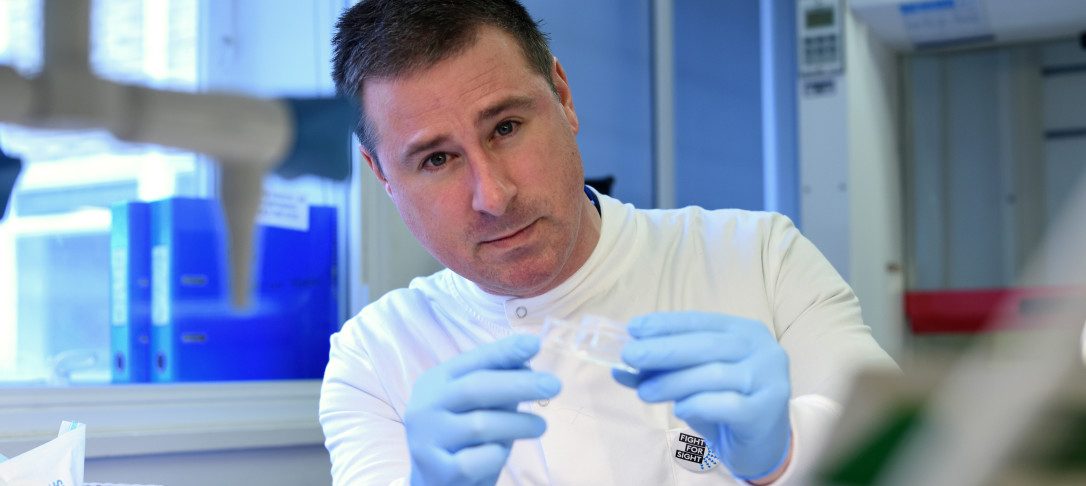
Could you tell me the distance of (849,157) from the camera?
2617 millimetres

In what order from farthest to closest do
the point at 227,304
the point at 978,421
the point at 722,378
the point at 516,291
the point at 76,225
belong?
the point at 227,304 → the point at 76,225 → the point at 516,291 → the point at 722,378 → the point at 978,421

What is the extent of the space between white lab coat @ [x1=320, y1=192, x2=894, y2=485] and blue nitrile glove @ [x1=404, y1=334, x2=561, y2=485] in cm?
25

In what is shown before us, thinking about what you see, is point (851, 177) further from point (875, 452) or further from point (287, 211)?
point (875, 452)

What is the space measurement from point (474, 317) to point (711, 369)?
620mm

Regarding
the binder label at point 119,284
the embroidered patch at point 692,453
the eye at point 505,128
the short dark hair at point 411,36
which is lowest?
the embroidered patch at point 692,453

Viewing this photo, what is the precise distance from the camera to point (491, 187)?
1103mm

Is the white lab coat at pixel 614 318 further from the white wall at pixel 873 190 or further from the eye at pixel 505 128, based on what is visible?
the white wall at pixel 873 190

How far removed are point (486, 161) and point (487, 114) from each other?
60 mm

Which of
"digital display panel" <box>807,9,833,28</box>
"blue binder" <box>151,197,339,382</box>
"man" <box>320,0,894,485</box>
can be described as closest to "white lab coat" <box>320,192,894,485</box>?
"man" <box>320,0,894,485</box>

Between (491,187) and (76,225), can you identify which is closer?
(491,187)

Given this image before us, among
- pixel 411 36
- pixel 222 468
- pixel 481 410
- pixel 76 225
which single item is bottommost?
pixel 222 468

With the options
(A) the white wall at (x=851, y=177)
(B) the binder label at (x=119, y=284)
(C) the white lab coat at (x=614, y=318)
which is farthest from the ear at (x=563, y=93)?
(A) the white wall at (x=851, y=177)

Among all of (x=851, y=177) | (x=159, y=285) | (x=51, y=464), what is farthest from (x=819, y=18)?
(x=51, y=464)

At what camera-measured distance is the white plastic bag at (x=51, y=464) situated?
867 millimetres
